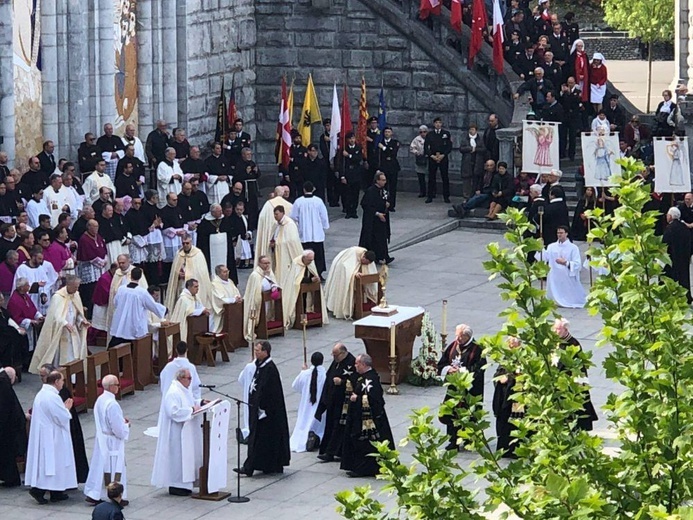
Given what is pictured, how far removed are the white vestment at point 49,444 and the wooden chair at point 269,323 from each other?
710 cm

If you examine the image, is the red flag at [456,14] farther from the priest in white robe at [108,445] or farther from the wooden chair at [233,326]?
the priest in white robe at [108,445]

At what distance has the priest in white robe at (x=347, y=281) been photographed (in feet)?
93.1

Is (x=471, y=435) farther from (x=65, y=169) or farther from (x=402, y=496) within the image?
(x=65, y=169)

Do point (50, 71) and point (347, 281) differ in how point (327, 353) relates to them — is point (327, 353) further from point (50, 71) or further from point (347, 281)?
point (50, 71)

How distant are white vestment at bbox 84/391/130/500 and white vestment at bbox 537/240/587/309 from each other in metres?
10.4

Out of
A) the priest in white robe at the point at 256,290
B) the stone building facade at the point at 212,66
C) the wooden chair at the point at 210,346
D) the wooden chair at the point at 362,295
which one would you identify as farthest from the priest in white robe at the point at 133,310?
the stone building facade at the point at 212,66

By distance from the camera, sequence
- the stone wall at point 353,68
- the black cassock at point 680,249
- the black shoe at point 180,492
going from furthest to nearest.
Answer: the stone wall at point 353,68, the black cassock at point 680,249, the black shoe at point 180,492

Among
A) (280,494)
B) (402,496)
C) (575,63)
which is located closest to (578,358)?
(402,496)

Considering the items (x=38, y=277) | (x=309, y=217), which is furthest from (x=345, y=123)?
(x=38, y=277)

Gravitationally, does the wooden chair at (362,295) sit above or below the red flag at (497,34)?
below

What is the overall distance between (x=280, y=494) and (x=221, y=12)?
18.9 m

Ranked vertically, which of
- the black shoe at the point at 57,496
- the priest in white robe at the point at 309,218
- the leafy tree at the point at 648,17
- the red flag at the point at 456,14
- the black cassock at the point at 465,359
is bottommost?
the black shoe at the point at 57,496

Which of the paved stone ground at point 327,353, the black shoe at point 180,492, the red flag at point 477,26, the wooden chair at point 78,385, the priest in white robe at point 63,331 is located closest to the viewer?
the paved stone ground at point 327,353

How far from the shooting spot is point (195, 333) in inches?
1034
